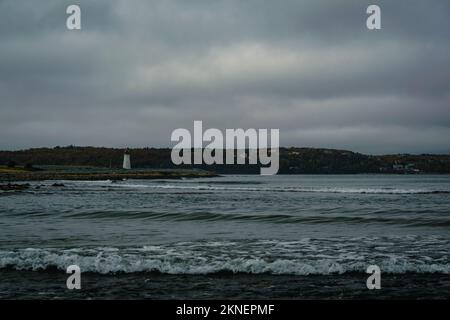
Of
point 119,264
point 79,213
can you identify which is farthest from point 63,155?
point 119,264

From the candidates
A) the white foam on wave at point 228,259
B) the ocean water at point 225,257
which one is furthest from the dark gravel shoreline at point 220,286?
the white foam on wave at point 228,259

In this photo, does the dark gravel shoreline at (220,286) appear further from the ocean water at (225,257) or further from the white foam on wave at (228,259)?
the white foam on wave at (228,259)

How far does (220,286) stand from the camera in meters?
9.73

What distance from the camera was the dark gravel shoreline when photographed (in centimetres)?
891

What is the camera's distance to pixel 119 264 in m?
11.5

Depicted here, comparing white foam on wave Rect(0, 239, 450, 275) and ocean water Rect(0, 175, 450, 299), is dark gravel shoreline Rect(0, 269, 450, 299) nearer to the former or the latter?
ocean water Rect(0, 175, 450, 299)

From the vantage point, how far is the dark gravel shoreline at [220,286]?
29.2 feet

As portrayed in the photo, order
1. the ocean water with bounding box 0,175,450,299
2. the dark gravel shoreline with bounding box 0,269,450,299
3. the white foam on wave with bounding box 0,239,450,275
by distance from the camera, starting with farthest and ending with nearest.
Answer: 1. the white foam on wave with bounding box 0,239,450,275
2. the ocean water with bounding box 0,175,450,299
3. the dark gravel shoreline with bounding box 0,269,450,299

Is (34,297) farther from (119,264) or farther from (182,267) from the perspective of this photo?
(182,267)

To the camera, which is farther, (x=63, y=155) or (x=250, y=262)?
(x=63, y=155)

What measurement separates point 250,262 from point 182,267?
5.18 feet

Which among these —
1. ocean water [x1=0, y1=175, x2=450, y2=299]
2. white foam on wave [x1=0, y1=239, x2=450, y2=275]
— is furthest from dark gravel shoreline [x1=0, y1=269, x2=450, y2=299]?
white foam on wave [x1=0, y1=239, x2=450, y2=275]
